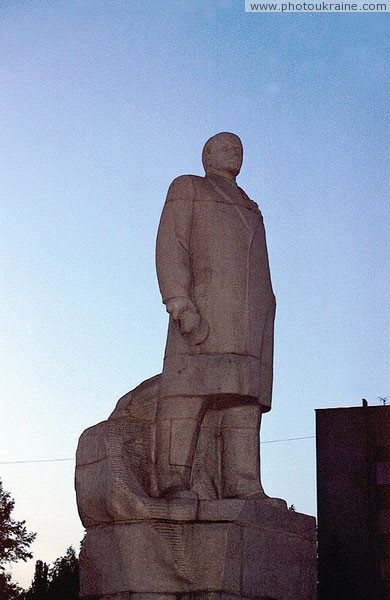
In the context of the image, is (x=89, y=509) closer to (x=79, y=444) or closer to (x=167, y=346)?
(x=79, y=444)

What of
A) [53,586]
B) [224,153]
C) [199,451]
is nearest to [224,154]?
[224,153]

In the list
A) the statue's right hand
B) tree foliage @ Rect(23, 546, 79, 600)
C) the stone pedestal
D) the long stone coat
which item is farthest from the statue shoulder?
tree foliage @ Rect(23, 546, 79, 600)

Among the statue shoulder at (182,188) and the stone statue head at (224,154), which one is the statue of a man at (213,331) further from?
the stone statue head at (224,154)

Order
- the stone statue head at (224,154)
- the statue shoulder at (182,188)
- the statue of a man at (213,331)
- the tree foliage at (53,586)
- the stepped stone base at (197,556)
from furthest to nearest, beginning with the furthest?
the tree foliage at (53,586), the stone statue head at (224,154), the statue shoulder at (182,188), the statue of a man at (213,331), the stepped stone base at (197,556)

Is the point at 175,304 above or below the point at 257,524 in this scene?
above

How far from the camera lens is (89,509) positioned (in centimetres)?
820

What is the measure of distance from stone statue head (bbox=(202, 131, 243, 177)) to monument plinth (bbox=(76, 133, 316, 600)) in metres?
0.21

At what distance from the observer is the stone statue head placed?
8875 millimetres

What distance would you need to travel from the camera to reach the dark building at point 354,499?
2533 centimetres

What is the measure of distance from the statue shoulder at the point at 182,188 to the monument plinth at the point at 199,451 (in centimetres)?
1

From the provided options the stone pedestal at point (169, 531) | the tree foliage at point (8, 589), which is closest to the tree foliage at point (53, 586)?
the tree foliage at point (8, 589)

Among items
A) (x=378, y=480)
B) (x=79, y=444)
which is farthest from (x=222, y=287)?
(x=378, y=480)

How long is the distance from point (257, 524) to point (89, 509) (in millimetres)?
1295

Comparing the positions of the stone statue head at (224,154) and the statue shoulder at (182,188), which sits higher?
the stone statue head at (224,154)
